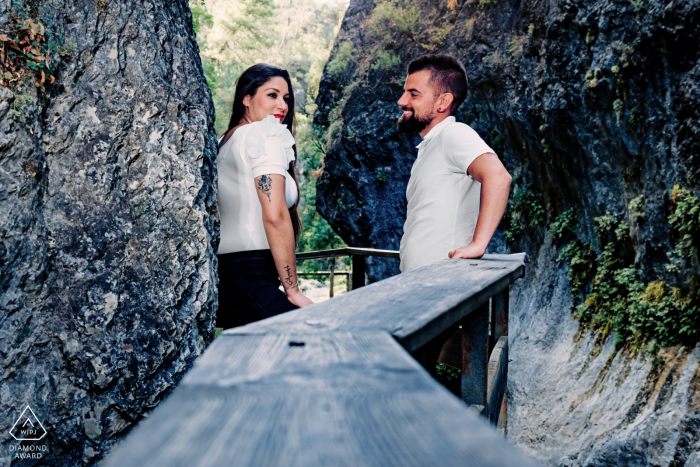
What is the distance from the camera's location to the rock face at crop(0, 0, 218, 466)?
188cm

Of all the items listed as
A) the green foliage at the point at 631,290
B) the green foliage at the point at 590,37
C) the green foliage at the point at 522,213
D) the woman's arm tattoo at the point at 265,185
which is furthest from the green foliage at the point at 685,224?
the woman's arm tattoo at the point at 265,185

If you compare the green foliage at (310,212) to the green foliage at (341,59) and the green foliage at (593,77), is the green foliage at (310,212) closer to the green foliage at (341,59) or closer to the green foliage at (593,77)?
the green foliage at (341,59)

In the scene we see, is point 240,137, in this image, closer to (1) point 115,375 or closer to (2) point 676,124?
(1) point 115,375

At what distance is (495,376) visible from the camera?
182 cm

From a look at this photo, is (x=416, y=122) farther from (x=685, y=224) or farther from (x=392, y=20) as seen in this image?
(x=392, y=20)

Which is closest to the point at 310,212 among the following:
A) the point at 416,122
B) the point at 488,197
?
the point at 416,122

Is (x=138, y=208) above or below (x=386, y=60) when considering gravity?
below

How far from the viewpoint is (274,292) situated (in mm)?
1980

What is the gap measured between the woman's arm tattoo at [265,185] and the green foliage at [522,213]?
24.3 feet

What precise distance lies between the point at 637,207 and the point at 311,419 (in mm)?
6369

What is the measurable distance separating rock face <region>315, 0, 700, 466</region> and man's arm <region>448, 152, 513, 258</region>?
10.6 ft

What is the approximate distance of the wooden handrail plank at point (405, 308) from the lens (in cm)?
79

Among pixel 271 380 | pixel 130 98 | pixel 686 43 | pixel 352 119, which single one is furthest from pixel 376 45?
pixel 271 380

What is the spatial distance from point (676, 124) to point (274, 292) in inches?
194
